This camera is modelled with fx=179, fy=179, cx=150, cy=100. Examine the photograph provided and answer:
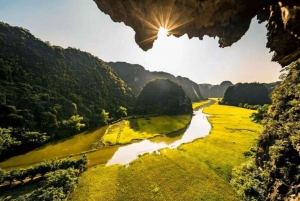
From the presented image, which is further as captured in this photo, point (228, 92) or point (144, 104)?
point (228, 92)

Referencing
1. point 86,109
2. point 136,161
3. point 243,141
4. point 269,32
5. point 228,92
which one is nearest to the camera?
point 269,32

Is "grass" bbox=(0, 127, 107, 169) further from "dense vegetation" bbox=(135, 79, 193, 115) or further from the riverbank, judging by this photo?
"dense vegetation" bbox=(135, 79, 193, 115)

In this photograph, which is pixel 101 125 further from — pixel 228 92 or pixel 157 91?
pixel 228 92

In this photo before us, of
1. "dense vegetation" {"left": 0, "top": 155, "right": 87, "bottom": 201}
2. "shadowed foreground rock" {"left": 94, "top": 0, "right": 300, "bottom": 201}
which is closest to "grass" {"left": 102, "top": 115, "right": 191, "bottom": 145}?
"dense vegetation" {"left": 0, "top": 155, "right": 87, "bottom": 201}

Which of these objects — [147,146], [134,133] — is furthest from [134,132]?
[147,146]

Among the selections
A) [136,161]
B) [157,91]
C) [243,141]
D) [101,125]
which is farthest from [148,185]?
[157,91]

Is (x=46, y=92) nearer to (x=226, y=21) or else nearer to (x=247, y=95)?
(x=226, y=21)
